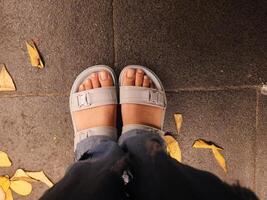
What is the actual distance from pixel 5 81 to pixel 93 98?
14.5 inches

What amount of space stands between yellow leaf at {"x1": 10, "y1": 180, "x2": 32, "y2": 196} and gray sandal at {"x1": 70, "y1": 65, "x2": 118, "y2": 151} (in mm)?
295

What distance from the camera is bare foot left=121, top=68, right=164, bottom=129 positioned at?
1.63 meters

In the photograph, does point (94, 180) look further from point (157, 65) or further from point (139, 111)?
point (157, 65)

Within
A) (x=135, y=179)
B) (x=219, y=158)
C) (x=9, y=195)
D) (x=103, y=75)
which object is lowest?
(x=9, y=195)

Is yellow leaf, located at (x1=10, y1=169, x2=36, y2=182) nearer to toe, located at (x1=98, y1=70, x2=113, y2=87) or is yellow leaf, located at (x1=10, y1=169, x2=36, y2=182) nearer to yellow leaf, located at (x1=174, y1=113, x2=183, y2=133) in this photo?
toe, located at (x1=98, y1=70, x2=113, y2=87)

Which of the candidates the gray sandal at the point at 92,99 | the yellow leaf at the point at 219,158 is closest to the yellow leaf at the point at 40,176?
the gray sandal at the point at 92,99

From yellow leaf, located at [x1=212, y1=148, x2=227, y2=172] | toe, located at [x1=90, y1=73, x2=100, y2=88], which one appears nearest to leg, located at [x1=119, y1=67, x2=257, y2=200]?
toe, located at [x1=90, y1=73, x2=100, y2=88]

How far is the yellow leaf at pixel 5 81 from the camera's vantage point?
1.63 metres

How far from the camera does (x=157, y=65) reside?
165 cm

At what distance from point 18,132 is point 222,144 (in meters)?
0.86

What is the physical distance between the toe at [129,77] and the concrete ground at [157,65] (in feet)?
0.16

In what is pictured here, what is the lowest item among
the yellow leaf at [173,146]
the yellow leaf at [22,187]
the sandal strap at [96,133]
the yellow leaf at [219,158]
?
the yellow leaf at [22,187]

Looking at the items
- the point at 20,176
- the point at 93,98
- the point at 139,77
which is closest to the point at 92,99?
the point at 93,98

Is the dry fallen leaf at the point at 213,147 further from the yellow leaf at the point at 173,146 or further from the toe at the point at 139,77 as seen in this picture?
the toe at the point at 139,77
